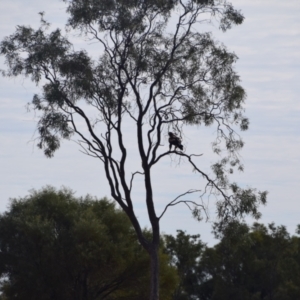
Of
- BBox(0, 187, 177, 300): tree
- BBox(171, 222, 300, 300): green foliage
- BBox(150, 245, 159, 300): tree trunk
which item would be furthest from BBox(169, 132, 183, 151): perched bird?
BBox(171, 222, 300, 300): green foliage

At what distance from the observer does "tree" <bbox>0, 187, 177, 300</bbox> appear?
40.0 m

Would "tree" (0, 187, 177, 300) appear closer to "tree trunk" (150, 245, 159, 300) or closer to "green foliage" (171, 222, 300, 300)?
"tree trunk" (150, 245, 159, 300)

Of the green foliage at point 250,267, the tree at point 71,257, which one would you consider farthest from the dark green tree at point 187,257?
the tree at point 71,257

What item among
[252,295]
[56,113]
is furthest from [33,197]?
[252,295]

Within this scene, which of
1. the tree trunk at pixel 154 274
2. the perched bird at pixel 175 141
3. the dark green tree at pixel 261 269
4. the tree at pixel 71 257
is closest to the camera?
the perched bird at pixel 175 141

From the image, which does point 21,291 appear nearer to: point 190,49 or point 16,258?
point 16,258

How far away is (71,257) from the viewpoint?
1572 inches

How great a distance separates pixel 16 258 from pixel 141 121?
1768cm

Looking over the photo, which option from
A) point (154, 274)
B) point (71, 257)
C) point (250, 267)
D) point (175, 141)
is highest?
point (250, 267)

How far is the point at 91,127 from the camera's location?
26078 millimetres

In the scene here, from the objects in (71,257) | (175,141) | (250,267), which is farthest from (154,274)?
(250,267)

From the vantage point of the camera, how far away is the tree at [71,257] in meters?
40.0

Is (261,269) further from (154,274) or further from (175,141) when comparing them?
(175,141)

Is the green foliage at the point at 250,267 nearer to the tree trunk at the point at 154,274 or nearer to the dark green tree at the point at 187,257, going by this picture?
the dark green tree at the point at 187,257
